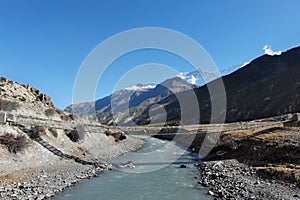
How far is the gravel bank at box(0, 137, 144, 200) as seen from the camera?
762 inches

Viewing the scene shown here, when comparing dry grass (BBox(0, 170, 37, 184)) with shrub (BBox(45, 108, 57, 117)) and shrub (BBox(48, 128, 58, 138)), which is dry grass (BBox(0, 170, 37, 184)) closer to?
shrub (BBox(48, 128, 58, 138))

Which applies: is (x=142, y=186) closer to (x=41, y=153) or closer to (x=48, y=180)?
(x=48, y=180)

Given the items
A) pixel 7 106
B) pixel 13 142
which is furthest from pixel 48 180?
pixel 7 106

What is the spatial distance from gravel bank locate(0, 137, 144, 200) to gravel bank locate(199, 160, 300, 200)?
11631mm

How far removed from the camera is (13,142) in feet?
90.1

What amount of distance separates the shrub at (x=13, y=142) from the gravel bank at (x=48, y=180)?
115 inches

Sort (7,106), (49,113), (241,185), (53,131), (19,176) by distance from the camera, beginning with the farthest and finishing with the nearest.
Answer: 1. (49,113)
2. (7,106)
3. (53,131)
4. (19,176)
5. (241,185)

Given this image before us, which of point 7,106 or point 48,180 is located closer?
point 48,180

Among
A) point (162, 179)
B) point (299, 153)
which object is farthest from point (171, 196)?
point (299, 153)

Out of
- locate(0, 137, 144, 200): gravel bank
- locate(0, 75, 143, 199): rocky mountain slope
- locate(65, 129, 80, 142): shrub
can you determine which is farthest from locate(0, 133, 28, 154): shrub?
locate(65, 129, 80, 142): shrub

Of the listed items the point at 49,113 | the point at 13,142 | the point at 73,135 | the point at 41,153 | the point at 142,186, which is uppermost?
the point at 49,113

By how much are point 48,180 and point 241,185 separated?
636 inches

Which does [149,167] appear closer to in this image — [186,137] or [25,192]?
[25,192]

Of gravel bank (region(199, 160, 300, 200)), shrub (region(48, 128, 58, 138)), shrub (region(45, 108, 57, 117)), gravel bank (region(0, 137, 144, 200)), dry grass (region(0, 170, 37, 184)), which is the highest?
shrub (region(45, 108, 57, 117))
